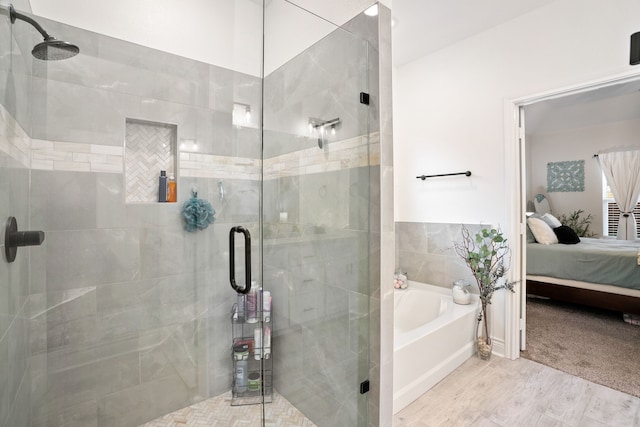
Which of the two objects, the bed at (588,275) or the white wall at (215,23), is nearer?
the white wall at (215,23)

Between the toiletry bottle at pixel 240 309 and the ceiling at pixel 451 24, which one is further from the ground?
the ceiling at pixel 451 24

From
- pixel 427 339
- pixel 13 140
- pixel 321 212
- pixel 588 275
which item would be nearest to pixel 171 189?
pixel 13 140

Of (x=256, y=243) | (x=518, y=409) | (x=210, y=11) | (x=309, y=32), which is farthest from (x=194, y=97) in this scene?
(x=518, y=409)

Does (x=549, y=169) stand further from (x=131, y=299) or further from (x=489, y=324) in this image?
(x=131, y=299)

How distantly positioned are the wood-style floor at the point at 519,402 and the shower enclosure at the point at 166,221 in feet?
2.02

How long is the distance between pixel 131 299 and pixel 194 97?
120 cm

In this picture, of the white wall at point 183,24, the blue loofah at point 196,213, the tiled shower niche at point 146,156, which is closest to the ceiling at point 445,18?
the white wall at point 183,24

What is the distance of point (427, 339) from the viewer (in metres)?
2.01

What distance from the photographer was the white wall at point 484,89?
204cm

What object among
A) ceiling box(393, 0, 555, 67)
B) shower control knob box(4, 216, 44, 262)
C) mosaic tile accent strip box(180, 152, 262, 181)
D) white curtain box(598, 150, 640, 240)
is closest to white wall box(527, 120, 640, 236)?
white curtain box(598, 150, 640, 240)

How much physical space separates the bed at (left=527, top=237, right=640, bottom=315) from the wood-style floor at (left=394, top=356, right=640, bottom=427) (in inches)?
69.4

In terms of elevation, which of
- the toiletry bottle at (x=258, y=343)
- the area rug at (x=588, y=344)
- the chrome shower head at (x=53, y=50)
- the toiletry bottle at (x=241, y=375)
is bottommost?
the area rug at (x=588, y=344)

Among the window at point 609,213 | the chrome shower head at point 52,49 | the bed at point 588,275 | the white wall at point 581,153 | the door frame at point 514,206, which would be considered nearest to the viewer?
the chrome shower head at point 52,49

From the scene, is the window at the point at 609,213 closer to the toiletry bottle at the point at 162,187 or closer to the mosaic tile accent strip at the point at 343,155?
the mosaic tile accent strip at the point at 343,155
